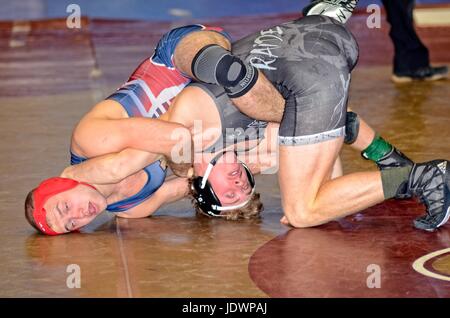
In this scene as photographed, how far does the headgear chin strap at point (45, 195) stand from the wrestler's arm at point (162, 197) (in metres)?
0.33

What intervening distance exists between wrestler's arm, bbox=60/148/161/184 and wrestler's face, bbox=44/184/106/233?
9 centimetres

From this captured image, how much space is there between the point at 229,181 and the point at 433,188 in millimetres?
900

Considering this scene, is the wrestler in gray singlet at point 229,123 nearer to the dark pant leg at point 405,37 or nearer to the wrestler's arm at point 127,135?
the wrestler's arm at point 127,135

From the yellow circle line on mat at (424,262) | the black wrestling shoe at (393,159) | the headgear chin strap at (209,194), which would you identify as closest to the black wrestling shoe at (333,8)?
the black wrestling shoe at (393,159)

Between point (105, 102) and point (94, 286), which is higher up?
point (105, 102)

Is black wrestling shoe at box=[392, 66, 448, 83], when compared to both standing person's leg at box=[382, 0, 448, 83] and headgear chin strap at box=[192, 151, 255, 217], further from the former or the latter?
headgear chin strap at box=[192, 151, 255, 217]

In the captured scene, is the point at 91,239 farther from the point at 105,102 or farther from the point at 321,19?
the point at 321,19

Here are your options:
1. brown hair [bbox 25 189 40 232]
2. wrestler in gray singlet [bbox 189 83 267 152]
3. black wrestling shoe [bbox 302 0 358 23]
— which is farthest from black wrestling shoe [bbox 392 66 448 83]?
brown hair [bbox 25 189 40 232]
